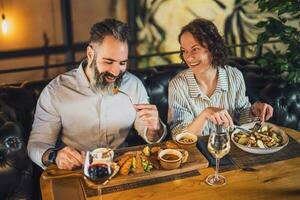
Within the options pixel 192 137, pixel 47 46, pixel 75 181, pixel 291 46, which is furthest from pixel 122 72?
pixel 291 46

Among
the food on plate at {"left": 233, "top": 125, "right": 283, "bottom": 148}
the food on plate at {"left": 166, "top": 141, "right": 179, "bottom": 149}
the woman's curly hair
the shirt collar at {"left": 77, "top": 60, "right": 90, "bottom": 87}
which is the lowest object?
the food on plate at {"left": 166, "top": 141, "right": 179, "bottom": 149}

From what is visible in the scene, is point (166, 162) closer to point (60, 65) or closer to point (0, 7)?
point (60, 65)

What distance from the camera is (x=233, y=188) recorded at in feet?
4.85

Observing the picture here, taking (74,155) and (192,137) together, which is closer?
(74,155)

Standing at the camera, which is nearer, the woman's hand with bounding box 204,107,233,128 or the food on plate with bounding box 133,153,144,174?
the food on plate with bounding box 133,153,144,174

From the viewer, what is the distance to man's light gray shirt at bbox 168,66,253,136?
2109mm

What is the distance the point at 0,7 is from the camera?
2703mm

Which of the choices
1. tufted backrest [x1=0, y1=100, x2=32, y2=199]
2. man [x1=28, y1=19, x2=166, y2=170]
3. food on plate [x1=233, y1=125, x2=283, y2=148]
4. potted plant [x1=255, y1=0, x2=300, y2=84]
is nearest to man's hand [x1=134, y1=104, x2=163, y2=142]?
man [x1=28, y1=19, x2=166, y2=170]

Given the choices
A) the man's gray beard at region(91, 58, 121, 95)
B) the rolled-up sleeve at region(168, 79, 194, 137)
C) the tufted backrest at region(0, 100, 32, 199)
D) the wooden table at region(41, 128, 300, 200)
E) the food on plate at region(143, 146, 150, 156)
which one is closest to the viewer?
the wooden table at region(41, 128, 300, 200)

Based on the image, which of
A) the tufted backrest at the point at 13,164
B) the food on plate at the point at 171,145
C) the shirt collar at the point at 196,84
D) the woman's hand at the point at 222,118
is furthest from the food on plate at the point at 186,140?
the tufted backrest at the point at 13,164

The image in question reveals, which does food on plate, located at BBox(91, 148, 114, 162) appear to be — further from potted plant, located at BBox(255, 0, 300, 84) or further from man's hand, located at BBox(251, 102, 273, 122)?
potted plant, located at BBox(255, 0, 300, 84)

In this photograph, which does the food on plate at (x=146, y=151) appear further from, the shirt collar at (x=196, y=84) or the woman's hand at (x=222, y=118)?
the shirt collar at (x=196, y=84)

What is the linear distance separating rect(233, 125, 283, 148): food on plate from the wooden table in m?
0.16

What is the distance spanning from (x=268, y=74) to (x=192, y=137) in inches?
48.4
